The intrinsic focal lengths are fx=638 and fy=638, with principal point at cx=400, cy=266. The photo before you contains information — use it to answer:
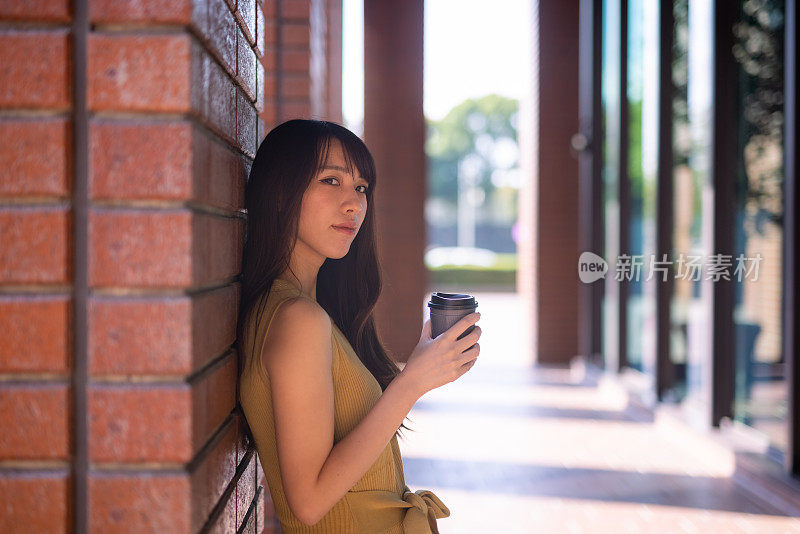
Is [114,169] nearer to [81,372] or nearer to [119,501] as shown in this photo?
[81,372]

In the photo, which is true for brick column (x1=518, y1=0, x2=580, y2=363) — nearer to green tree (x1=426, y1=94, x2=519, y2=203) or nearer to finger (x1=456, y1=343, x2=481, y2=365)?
finger (x1=456, y1=343, x2=481, y2=365)

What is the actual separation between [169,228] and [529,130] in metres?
7.72

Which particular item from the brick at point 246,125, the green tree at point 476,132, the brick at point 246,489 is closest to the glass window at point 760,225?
the brick at point 246,489

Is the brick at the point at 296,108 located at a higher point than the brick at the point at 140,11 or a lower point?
higher

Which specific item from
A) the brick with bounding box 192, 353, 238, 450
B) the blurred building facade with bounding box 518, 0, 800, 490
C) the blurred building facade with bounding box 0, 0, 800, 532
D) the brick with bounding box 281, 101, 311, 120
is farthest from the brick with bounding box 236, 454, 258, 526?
the blurred building facade with bounding box 518, 0, 800, 490

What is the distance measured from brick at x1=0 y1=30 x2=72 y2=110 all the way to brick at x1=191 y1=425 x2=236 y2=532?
1.55 ft

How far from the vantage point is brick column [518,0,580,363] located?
7.60 metres

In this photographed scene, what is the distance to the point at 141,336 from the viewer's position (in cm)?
76

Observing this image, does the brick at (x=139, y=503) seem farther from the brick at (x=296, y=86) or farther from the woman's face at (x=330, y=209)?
the brick at (x=296, y=86)

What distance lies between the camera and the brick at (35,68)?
72cm

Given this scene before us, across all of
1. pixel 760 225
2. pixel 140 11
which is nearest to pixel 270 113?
pixel 140 11

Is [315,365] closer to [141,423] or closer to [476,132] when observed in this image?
[141,423]

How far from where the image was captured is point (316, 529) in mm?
1226

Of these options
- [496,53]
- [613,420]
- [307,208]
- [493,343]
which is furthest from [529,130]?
[496,53]
